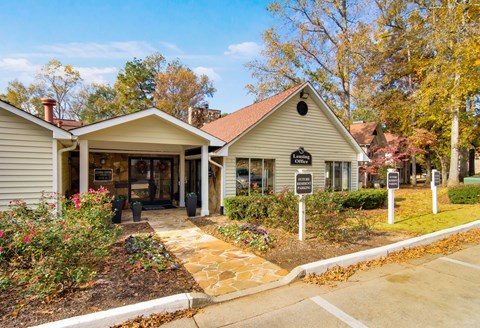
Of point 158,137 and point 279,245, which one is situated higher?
point 158,137

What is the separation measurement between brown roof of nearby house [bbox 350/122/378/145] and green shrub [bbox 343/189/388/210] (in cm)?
1480

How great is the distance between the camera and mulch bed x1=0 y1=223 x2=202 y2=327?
3.17 m

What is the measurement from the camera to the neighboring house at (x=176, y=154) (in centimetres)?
751

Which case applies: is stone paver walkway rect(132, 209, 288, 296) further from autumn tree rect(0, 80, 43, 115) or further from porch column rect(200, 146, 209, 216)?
autumn tree rect(0, 80, 43, 115)

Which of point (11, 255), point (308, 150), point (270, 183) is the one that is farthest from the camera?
Result: point (308, 150)

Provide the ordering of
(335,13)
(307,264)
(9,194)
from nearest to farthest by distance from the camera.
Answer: (307,264), (9,194), (335,13)

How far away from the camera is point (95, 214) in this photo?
520cm

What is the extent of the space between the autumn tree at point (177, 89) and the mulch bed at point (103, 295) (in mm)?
27376

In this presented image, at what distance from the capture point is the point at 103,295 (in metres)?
3.68

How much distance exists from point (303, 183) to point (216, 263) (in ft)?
8.63

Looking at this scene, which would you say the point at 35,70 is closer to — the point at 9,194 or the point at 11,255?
the point at 9,194

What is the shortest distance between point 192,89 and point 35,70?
17.2m

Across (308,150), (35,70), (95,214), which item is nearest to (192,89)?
(35,70)

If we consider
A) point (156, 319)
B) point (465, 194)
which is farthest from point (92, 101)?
point (465, 194)
